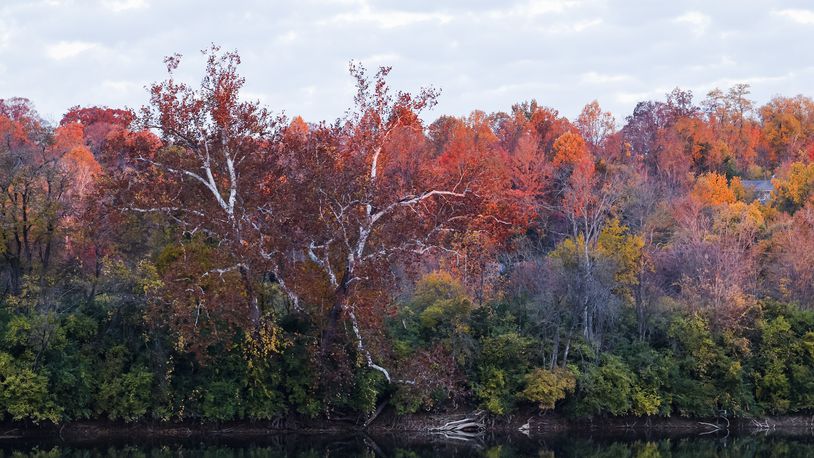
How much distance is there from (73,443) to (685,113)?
5460 cm

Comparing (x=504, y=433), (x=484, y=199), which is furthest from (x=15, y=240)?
(x=504, y=433)

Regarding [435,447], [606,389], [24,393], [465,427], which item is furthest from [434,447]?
[24,393]

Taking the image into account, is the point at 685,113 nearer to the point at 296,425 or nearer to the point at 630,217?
the point at 630,217

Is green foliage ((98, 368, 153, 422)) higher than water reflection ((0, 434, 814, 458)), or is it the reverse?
green foliage ((98, 368, 153, 422))

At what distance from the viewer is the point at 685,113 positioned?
68250 millimetres

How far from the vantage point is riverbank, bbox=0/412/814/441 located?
82.7 ft

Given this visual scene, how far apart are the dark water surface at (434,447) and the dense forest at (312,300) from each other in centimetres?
90

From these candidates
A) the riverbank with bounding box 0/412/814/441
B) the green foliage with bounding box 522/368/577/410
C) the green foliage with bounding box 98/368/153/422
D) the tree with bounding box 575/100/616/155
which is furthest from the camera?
the tree with bounding box 575/100/616/155

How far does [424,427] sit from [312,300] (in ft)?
16.5

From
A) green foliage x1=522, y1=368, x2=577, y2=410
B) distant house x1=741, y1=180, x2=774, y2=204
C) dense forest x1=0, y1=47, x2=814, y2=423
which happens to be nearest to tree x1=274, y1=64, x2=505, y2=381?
dense forest x1=0, y1=47, x2=814, y2=423

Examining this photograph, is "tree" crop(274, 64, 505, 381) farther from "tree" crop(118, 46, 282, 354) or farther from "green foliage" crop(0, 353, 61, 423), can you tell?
"green foliage" crop(0, 353, 61, 423)

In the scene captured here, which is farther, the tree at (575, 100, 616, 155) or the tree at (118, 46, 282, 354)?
the tree at (575, 100, 616, 155)

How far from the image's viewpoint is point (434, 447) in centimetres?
2466

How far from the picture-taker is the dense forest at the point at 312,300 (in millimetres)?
24859
